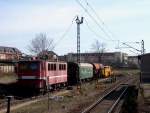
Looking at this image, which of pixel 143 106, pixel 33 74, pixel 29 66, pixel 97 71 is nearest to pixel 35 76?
pixel 33 74

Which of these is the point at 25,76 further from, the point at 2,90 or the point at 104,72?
the point at 104,72

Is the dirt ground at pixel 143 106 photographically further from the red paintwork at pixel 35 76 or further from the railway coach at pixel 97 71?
the railway coach at pixel 97 71

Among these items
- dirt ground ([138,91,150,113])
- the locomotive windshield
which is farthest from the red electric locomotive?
dirt ground ([138,91,150,113])

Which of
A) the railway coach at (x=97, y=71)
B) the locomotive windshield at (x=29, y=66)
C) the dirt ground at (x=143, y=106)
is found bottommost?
the dirt ground at (x=143, y=106)

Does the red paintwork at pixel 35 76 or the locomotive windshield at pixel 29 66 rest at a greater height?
the locomotive windshield at pixel 29 66

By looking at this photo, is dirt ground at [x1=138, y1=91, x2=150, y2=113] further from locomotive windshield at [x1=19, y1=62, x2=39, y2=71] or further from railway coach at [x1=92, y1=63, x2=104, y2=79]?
railway coach at [x1=92, y1=63, x2=104, y2=79]

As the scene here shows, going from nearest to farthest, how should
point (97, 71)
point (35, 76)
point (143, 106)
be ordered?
point (143, 106) < point (35, 76) < point (97, 71)

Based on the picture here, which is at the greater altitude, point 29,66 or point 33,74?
point 29,66

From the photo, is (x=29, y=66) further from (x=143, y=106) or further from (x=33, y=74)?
(x=143, y=106)

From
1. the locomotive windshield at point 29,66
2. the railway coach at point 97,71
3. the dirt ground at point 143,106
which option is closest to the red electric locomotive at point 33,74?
the locomotive windshield at point 29,66

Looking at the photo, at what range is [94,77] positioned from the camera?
67.1 metres

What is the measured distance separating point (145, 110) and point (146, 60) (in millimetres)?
21486

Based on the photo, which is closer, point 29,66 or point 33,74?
point 33,74

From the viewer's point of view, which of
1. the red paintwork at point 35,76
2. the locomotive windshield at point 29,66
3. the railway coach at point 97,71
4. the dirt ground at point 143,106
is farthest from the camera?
the railway coach at point 97,71
